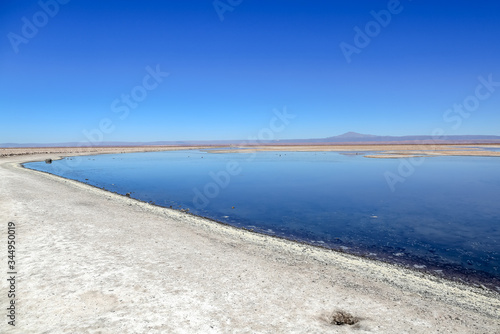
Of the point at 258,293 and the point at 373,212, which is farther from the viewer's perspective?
the point at 373,212

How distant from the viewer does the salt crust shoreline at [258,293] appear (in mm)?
5660

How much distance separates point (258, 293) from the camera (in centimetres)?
695

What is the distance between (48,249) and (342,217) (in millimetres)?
13118

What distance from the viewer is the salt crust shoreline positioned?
5660mm

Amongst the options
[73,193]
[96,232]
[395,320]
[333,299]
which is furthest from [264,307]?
[73,193]

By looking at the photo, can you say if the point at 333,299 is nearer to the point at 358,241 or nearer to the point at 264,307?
the point at 264,307

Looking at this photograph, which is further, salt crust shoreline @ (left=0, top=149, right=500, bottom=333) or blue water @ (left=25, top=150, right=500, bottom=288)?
blue water @ (left=25, top=150, right=500, bottom=288)

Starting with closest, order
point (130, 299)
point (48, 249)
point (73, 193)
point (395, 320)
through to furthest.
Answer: point (395, 320)
point (130, 299)
point (48, 249)
point (73, 193)

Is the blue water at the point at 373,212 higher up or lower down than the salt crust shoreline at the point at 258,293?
lower down

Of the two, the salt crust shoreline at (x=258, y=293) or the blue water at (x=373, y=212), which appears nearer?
the salt crust shoreline at (x=258, y=293)

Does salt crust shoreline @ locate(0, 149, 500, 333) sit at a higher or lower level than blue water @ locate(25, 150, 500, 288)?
higher

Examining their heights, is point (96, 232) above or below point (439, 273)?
above

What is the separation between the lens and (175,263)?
28.1 ft

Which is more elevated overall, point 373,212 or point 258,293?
point 258,293
